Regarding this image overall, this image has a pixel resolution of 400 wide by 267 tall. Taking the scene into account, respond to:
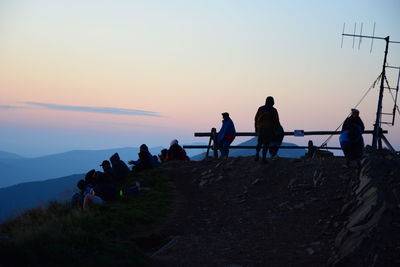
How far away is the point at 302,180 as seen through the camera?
14.3 meters

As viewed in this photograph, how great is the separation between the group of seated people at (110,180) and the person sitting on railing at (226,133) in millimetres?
2049

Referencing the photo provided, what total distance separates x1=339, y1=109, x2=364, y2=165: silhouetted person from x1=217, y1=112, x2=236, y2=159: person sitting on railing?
6.00m

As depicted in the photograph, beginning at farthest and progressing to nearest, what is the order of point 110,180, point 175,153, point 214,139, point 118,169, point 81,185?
1. point 175,153
2. point 214,139
3. point 118,169
4. point 110,180
5. point 81,185

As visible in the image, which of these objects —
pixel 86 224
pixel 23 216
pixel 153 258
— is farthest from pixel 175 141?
pixel 153 258

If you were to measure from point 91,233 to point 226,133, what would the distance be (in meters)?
10.3

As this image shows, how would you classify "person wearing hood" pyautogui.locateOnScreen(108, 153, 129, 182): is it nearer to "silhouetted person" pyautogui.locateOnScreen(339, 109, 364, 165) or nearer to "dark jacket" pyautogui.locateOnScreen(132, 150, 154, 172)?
"dark jacket" pyautogui.locateOnScreen(132, 150, 154, 172)

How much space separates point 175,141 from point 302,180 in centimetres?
Result: 797

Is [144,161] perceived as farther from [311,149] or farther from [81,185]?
[311,149]

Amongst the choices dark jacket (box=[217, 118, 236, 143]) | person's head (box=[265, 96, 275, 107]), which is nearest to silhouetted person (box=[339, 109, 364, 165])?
person's head (box=[265, 96, 275, 107])

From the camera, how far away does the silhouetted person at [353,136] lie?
13945mm

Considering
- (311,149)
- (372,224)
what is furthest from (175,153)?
(372,224)

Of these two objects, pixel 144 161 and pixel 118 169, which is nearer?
pixel 118 169

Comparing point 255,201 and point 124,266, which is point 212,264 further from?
point 255,201

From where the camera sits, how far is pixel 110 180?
16250 millimetres
